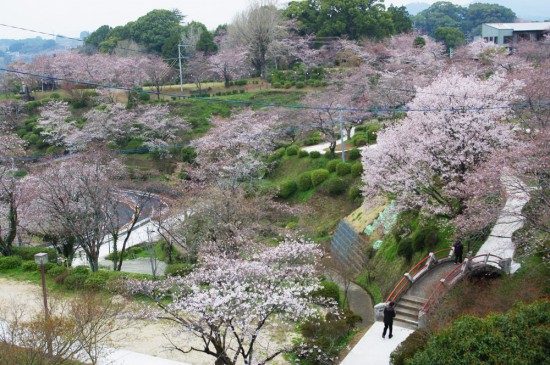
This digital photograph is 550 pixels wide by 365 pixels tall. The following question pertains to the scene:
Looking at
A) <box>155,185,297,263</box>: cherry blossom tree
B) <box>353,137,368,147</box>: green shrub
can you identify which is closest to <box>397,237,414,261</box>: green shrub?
<box>155,185,297,263</box>: cherry blossom tree

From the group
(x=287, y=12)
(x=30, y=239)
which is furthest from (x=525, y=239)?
(x=287, y=12)

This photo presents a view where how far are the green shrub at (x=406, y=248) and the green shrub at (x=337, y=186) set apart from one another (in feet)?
30.6

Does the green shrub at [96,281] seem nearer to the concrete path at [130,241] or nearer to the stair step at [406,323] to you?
the concrete path at [130,241]

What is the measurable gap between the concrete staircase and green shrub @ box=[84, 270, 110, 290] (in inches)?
A: 384

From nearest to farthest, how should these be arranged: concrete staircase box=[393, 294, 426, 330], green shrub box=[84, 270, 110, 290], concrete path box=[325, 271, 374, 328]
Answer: concrete staircase box=[393, 294, 426, 330] < concrete path box=[325, 271, 374, 328] < green shrub box=[84, 270, 110, 290]

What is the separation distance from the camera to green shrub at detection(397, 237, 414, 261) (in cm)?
1838

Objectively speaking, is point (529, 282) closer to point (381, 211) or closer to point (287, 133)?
point (381, 211)

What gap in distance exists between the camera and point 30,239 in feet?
94.5

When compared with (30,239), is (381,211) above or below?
above

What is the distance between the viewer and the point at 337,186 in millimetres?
28000

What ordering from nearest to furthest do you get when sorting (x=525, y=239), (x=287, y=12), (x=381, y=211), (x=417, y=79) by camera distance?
(x=525, y=239) → (x=381, y=211) → (x=417, y=79) → (x=287, y=12)

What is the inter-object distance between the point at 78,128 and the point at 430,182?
3562cm

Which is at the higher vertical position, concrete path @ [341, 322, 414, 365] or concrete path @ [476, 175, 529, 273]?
concrete path @ [476, 175, 529, 273]

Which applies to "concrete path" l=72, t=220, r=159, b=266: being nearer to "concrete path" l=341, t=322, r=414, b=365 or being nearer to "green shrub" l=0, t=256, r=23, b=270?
"green shrub" l=0, t=256, r=23, b=270
